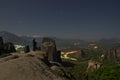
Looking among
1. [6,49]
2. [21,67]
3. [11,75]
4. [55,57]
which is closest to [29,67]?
[21,67]

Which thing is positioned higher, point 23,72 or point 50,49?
point 23,72

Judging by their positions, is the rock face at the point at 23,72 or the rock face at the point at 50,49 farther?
the rock face at the point at 50,49

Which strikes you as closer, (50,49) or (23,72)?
(23,72)

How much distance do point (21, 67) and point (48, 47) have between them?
529 ft

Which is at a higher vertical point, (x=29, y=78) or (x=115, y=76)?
(x=29, y=78)

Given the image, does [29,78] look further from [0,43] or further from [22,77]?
[0,43]

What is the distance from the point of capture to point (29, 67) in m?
11.7

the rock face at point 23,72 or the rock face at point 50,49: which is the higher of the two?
the rock face at point 23,72

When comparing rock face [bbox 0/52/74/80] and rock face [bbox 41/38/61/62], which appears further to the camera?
rock face [bbox 41/38/61/62]

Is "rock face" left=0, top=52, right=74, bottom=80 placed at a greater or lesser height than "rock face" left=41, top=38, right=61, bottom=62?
greater

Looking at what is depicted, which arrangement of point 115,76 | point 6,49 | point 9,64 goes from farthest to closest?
1. point 6,49
2. point 115,76
3. point 9,64

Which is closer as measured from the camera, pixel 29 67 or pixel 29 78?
pixel 29 78

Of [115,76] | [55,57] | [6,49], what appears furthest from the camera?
[55,57]

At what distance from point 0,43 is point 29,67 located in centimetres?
13407
